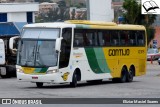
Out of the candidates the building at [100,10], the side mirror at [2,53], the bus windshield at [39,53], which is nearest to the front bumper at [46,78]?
the bus windshield at [39,53]

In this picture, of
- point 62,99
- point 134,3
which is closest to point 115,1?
point 134,3

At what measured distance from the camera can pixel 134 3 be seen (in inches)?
2884

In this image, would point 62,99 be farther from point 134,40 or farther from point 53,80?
point 134,40

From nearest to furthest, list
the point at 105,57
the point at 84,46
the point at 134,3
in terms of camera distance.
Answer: the point at 84,46 → the point at 105,57 → the point at 134,3

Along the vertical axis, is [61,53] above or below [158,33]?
above

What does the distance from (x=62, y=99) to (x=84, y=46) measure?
8.71 m

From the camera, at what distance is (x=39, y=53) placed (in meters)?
29.4

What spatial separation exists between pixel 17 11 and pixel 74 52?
56709 millimetres

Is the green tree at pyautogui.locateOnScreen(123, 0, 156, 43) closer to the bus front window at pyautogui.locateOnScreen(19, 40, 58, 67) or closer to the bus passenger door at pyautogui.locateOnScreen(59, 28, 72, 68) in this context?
the bus passenger door at pyautogui.locateOnScreen(59, 28, 72, 68)

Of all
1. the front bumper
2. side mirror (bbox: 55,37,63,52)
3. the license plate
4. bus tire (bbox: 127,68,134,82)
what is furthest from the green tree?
the front bumper

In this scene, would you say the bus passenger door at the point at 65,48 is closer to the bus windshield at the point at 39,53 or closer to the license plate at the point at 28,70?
the bus windshield at the point at 39,53


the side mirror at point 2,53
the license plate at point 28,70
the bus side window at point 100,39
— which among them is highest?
the bus side window at point 100,39

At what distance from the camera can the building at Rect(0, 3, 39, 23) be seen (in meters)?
85.6

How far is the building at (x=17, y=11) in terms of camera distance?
3371 inches
